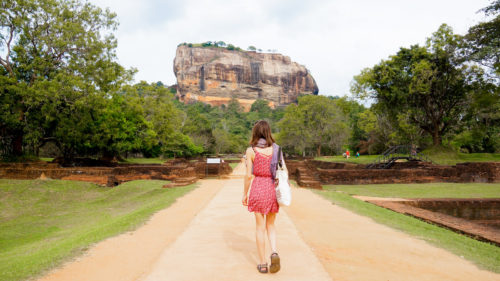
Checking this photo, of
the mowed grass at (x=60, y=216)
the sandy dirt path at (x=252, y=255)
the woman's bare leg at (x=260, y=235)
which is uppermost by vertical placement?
the woman's bare leg at (x=260, y=235)

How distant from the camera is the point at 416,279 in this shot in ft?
9.82

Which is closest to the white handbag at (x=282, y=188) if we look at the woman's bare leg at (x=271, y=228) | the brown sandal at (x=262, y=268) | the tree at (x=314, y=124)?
the woman's bare leg at (x=271, y=228)

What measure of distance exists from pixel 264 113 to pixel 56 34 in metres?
84.9

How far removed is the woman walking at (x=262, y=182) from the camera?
3.17m

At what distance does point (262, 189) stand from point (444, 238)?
3380mm

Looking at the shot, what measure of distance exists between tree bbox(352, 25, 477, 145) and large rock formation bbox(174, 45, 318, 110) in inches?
3722

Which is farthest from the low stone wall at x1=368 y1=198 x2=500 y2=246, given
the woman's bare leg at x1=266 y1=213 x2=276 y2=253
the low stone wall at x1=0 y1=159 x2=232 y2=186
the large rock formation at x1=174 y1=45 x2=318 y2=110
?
the large rock formation at x1=174 y1=45 x2=318 y2=110

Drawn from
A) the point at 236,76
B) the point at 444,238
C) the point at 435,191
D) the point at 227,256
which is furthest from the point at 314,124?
the point at 236,76

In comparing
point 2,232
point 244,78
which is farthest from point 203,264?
point 244,78

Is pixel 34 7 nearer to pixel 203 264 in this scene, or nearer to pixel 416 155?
pixel 203 264

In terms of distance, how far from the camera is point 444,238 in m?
4.70

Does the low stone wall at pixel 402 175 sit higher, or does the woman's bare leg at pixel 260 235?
the woman's bare leg at pixel 260 235

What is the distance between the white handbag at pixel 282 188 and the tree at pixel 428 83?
71.4ft

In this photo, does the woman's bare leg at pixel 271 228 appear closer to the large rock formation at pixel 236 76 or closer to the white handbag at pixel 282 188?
the white handbag at pixel 282 188
